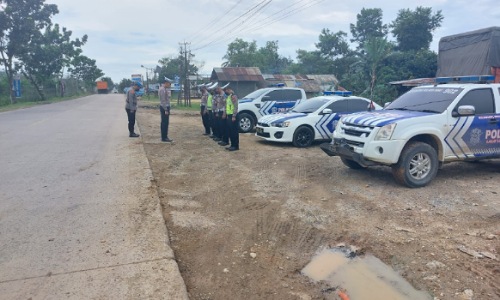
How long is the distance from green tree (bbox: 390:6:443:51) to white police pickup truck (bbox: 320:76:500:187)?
3447 centimetres

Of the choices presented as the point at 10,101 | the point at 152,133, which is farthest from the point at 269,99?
the point at 10,101

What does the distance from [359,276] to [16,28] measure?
127 feet

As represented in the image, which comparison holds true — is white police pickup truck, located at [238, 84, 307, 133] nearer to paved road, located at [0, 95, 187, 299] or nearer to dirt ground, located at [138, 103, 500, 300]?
dirt ground, located at [138, 103, 500, 300]

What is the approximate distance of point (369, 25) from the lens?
163 feet

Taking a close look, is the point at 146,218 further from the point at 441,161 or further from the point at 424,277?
the point at 441,161

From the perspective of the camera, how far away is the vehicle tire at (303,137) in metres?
10.9

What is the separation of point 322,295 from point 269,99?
1114 centimetres

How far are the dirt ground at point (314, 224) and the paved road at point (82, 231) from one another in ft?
0.95

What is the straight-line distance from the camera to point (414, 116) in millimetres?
6676

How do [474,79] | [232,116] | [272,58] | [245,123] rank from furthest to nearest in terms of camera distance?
[272,58]
[245,123]
[232,116]
[474,79]

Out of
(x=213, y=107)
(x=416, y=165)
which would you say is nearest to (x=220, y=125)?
(x=213, y=107)

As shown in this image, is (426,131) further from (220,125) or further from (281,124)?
(220,125)

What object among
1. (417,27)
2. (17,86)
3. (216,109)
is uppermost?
(417,27)

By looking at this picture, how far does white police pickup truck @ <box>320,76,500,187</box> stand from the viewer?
21.2 ft
